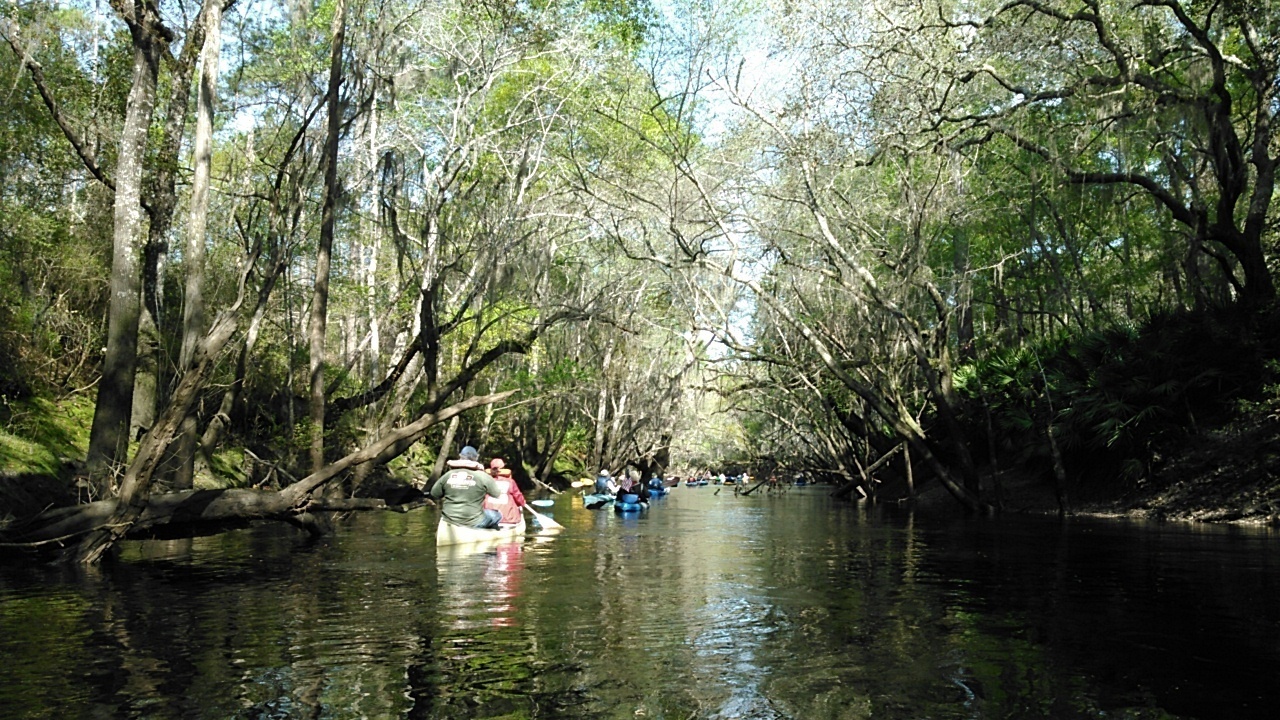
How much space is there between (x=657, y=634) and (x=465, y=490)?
7903 mm

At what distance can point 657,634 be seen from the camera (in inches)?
335

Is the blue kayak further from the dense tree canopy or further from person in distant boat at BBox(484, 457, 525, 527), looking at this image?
person in distant boat at BBox(484, 457, 525, 527)

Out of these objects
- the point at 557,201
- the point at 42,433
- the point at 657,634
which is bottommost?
the point at 657,634

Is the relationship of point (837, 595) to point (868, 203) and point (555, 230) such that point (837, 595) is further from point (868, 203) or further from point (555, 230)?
point (868, 203)

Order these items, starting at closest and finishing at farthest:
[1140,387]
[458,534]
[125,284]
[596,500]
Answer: [125,284] < [458,534] < [1140,387] < [596,500]

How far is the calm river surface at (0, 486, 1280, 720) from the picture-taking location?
242 inches

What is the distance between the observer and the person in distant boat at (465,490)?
626 inches

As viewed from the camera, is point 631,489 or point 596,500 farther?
point 596,500

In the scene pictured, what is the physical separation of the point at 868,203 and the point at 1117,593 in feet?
61.2

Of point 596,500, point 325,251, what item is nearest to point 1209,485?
point 596,500

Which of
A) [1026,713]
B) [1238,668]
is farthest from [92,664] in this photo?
[1238,668]

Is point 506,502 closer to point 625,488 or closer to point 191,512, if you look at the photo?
point 191,512

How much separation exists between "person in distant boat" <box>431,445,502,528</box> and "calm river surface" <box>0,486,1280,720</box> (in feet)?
2.31

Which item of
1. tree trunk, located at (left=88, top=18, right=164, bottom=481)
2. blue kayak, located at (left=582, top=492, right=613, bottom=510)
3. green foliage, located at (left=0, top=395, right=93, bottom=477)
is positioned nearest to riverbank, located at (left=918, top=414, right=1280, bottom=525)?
blue kayak, located at (left=582, top=492, right=613, bottom=510)
